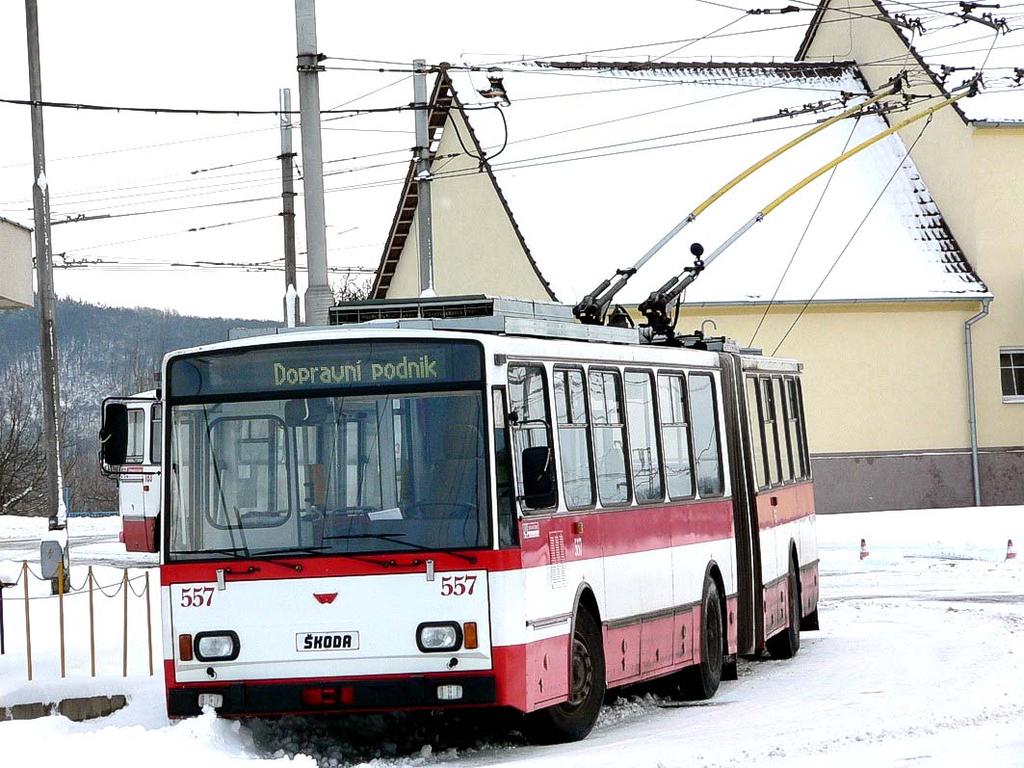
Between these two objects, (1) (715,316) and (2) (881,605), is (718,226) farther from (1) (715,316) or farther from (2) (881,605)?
(2) (881,605)

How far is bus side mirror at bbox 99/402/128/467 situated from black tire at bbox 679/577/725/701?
17.8ft

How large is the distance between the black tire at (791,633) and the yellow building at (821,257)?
19749 millimetres

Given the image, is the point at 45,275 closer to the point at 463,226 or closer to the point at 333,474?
the point at 333,474

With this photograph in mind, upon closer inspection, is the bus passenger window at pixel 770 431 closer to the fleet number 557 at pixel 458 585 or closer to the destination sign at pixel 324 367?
the destination sign at pixel 324 367

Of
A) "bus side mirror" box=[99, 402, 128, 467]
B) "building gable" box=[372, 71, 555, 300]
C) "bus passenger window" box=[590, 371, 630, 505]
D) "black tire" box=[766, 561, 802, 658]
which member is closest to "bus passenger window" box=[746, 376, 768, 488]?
"black tire" box=[766, 561, 802, 658]

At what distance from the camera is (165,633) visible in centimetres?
1135

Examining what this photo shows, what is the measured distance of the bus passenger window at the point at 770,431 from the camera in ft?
58.9

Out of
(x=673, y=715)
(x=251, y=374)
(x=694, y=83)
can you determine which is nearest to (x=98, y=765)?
(x=251, y=374)

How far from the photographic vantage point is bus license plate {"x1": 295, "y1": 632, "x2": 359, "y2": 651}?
10961 mm

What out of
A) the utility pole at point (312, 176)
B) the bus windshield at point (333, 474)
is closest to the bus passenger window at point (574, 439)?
the bus windshield at point (333, 474)

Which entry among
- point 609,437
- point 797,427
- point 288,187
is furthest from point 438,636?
point 288,187

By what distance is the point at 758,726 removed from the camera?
39.4ft

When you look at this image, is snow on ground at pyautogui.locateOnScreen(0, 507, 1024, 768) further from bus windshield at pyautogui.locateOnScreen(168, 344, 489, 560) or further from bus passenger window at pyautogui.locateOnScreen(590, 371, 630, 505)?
bus passenger window at pyautogui.locateOnScreen(590, 371, 630, 505)

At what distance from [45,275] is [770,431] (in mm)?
12603
